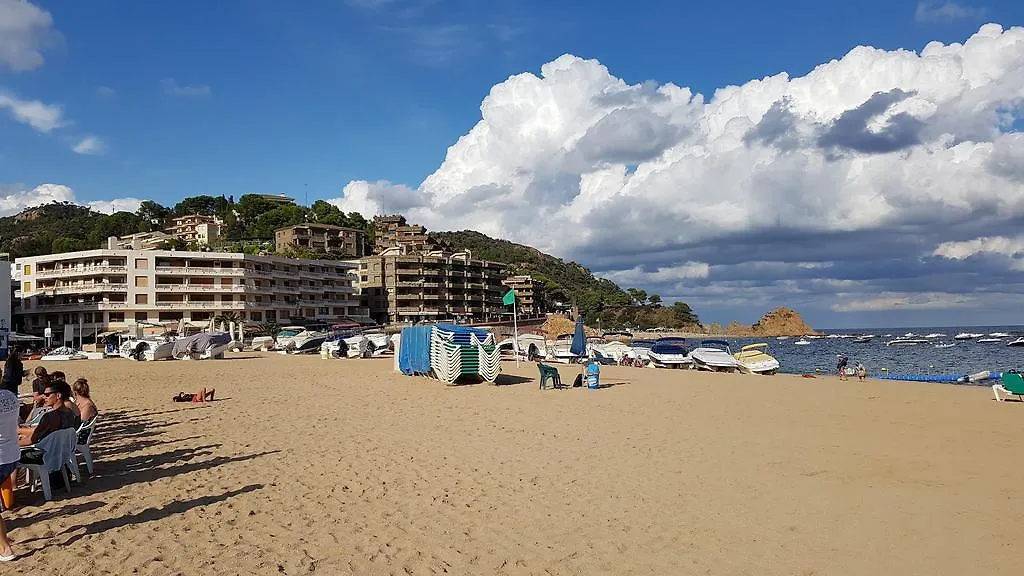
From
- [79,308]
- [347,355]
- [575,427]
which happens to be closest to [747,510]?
[575,427]

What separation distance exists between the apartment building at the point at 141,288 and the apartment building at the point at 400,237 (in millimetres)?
→ 51549

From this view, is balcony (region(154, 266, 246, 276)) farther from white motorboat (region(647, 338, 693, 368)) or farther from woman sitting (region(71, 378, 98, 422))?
woman sitting (region(71, 378, 98, 422))

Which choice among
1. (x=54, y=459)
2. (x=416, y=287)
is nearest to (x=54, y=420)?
(x=54, y=459)

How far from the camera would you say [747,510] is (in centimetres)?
839

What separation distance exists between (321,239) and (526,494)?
353 ft

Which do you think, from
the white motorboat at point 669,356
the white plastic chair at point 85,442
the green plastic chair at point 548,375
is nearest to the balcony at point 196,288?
the white motorboat at point 669,356

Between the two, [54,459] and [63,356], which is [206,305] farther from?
[54,459]

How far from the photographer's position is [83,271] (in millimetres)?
64812

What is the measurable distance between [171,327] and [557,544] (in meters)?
64.4

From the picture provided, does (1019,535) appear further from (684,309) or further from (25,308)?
(684,309)

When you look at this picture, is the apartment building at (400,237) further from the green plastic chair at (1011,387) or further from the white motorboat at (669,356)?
the green plastic chair at (1011,387)

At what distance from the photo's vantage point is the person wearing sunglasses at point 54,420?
820 cm

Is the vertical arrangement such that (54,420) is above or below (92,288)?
below

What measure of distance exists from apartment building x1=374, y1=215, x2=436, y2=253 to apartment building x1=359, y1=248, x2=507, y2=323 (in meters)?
22.2
